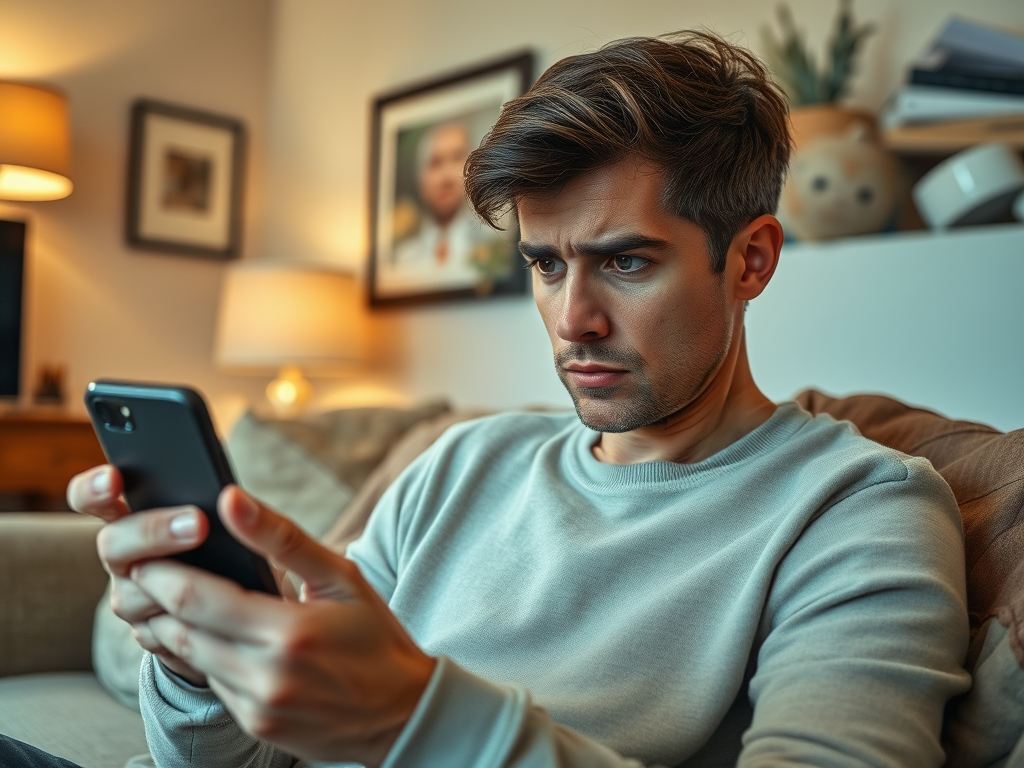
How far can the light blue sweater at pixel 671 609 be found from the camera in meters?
0.70

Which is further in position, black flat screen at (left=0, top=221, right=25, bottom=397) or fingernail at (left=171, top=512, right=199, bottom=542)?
black flat screen at (left=0, top=221, right=25, bottom=397)

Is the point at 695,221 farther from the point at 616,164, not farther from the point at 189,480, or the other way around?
the point at 189,480

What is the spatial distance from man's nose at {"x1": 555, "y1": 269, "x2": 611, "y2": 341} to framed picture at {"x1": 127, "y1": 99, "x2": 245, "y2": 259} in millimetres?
2849

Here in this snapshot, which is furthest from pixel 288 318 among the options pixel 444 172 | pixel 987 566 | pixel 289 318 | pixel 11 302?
pixel 987 566

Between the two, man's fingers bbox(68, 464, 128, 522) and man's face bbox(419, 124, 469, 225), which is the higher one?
man's face bbox(419, 124, 469, 225)

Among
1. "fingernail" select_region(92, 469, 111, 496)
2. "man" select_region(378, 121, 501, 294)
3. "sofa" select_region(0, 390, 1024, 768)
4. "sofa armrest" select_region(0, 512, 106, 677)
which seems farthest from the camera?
"man" select_region(378, 121, 501, 294)

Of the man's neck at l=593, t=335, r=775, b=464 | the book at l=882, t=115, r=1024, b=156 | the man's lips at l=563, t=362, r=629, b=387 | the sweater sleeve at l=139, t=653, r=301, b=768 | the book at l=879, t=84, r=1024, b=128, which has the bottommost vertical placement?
the sweater sleeve at l=139, t=653, r=301, b=768

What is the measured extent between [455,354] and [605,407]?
2.06 meters

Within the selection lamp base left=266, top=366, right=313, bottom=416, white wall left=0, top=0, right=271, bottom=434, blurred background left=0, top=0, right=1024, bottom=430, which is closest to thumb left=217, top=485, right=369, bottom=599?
blurred background left=0, top=0, right=1024, bottom=430

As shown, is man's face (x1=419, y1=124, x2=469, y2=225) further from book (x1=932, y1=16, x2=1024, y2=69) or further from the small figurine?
book (x1=932, y1=16, x2=1024, y2=69)

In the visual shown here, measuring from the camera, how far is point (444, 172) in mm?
3064

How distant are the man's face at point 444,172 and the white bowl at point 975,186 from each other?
4.91 feet

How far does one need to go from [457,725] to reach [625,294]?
1.61 ft

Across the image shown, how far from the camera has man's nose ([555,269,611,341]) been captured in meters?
0.99
